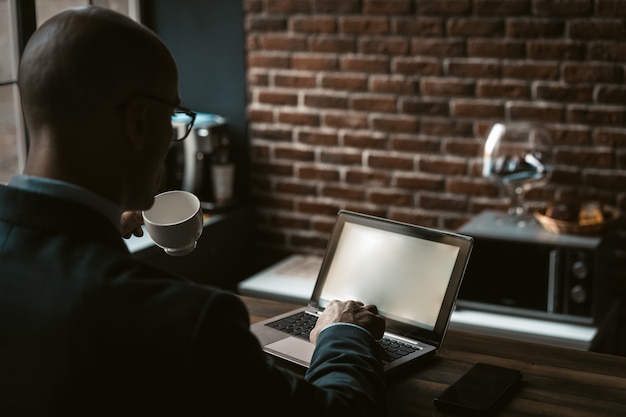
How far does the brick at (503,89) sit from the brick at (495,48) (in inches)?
3.8

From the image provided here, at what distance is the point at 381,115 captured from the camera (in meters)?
3.56

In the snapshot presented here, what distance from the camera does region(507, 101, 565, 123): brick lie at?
3.26 m

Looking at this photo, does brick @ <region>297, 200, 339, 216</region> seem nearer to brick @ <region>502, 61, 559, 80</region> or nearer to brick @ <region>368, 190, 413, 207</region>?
brick @ <region>368, 190, 413, 207</region>

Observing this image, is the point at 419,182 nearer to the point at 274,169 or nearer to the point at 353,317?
the point at 274,169

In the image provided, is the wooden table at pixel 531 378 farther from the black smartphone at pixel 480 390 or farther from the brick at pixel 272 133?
the brick at pixel 272 133

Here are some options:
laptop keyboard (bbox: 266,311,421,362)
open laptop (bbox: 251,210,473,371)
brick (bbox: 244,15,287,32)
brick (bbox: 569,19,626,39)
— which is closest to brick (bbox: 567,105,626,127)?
brick (bbox: 569,19,626,39)

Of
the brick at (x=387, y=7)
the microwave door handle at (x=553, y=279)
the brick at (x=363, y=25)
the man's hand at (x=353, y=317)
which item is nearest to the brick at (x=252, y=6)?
the brick at (x=363, y=25)

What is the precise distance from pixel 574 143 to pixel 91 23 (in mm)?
2357

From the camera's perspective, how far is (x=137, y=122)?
129 cm

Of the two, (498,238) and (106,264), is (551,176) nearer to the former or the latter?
(498,238)

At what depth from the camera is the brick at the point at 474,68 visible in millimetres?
3330

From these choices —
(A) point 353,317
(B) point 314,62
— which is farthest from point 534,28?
(A) point 353,317

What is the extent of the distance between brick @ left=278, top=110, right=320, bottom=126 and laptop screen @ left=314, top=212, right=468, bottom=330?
177 centimetres

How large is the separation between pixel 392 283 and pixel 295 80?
200 centimetres
